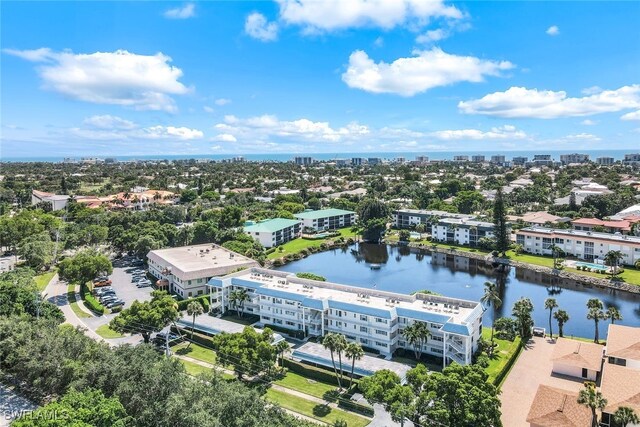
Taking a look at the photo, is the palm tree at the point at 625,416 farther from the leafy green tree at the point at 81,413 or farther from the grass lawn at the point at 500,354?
the leafy green tree at the point at 81,413

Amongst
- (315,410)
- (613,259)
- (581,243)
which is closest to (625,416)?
(315,410)

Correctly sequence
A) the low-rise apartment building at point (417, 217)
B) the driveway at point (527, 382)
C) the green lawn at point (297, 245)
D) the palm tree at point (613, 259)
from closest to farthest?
the driveway at point (527, 382) → the palm tree at point (613, 259) → the green lawn at point (297, 245) → the low-rise apartment building at point (417, 217)

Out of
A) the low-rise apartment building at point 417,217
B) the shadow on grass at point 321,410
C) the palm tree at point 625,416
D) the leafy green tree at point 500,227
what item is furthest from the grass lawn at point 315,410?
the low-rise apartment building at point 417,217

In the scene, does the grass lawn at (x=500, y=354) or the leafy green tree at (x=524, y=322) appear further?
the leafy green tree at (x=524, y=322)

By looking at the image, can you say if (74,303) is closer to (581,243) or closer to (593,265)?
(593,265)

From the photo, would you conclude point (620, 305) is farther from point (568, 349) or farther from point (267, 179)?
point (267, 179)

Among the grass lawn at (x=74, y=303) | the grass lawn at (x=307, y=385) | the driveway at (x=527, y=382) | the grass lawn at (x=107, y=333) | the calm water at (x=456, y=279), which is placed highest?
the grass lawn at (x=74, y=303)
